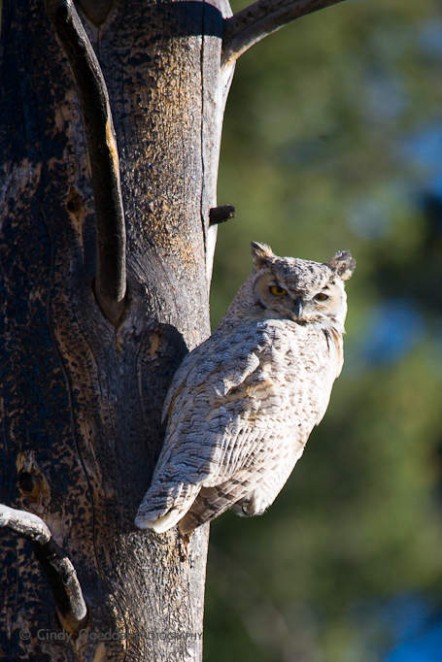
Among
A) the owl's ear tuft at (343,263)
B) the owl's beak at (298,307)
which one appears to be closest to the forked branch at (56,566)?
the owl's beak at (298,307)

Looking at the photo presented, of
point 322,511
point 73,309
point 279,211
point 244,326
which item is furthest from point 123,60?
point 322,511

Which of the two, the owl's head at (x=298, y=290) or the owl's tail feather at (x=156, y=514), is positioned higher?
the owl's head at (x=298, y=290)

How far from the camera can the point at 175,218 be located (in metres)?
2.34

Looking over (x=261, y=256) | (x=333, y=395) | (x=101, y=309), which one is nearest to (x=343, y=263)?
(x=261, y=256)

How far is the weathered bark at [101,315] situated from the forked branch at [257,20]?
42 mm

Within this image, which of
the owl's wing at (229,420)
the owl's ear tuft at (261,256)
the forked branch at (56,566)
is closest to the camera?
the forked branch at (56,566)

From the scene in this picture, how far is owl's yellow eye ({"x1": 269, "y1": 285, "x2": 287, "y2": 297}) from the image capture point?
2.93 meters

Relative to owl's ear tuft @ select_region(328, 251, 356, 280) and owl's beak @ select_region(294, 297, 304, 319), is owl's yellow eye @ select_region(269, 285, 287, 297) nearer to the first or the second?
owl's beak @ select_region(294, 297, 304, 319)

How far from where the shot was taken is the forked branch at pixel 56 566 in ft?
5.69

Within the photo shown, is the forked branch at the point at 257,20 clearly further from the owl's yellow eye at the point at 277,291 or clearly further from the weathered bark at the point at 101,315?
the owl's yellow eye at the point at 277,291

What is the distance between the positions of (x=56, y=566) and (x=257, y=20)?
52.2 inches

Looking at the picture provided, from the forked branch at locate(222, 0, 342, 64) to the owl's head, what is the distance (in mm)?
638

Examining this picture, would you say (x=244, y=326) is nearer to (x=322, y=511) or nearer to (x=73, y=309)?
(x=73, y=309)

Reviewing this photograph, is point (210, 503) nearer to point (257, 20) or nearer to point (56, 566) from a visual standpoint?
point (56, 566)
